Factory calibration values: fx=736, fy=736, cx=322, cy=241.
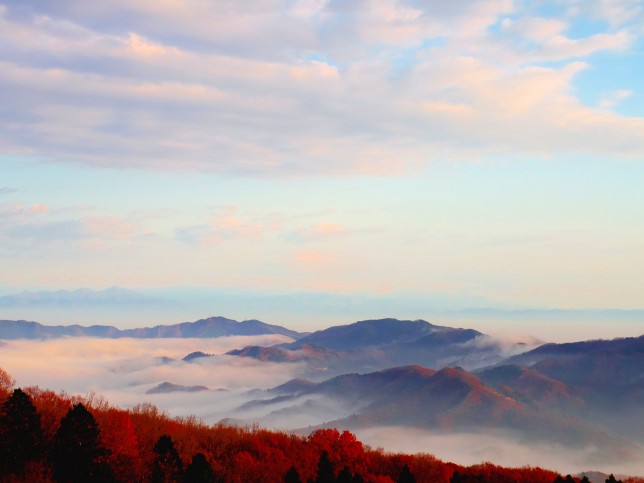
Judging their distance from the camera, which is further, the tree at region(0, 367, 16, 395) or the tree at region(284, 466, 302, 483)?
the tree at region(0, 367, 16, 395)

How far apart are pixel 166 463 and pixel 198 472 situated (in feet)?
14.4

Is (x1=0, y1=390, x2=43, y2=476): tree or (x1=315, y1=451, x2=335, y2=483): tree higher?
(x1=0, y1=390, x2=43, y2=476): tree

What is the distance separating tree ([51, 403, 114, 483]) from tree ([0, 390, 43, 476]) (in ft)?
5.82

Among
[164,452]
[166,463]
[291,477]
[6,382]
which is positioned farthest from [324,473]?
[6,382]

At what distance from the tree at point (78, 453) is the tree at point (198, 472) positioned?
21.1 ft

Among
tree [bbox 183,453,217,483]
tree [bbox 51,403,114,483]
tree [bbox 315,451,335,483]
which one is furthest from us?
tree [bbox 315,451,335,483]

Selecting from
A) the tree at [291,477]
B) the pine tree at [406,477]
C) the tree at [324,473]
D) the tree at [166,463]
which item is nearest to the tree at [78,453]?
the tree at [166,463]

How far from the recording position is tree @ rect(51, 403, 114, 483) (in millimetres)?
60375

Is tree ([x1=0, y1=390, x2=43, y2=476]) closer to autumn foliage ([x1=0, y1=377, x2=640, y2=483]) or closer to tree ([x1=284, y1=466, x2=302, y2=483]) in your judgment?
autumn foliage ([x1=0, y1=377, x2=640, y2=483])

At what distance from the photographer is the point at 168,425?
2968 inches

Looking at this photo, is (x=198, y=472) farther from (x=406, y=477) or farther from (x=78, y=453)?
(x=406, y=477)

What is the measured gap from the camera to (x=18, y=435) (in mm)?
61438

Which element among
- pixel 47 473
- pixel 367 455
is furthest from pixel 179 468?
pixel 367 455

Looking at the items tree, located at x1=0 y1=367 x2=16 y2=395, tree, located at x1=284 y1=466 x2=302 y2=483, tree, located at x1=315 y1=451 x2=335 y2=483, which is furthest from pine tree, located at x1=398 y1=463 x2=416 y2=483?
tree, located at x1=0 y1=367 x2=16 y2=395
